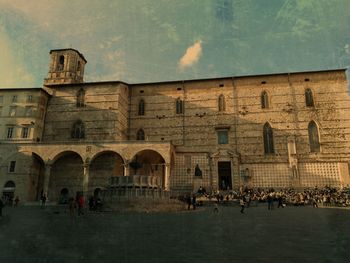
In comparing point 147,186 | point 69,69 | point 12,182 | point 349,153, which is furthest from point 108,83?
point 349,153

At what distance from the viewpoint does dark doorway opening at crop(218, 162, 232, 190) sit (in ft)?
100

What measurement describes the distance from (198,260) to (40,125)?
33.0m

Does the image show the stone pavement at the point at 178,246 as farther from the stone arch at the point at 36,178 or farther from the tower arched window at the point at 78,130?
the tower arched window at the point at 78,130

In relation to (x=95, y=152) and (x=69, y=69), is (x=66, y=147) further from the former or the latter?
(x=69, y=69)

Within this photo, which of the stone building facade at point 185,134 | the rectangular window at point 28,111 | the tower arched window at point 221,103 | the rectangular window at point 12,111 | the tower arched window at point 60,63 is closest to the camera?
the stone building facade at point 185,134

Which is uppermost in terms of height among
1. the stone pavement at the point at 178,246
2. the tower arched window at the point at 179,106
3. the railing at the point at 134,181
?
the tower arched window at the point at 179,106

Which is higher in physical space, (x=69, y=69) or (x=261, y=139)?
(x=69, y=69)

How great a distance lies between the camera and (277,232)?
883 centimetres

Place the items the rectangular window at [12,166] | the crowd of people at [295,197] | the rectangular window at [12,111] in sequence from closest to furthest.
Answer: the crowd of people at [295,197]
the rectangular window at [12,166]
the rectangular window at [12,111]

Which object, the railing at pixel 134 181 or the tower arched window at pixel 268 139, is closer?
the railing at pixel 134 181

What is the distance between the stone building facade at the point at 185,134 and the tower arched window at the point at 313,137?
4.0 inches

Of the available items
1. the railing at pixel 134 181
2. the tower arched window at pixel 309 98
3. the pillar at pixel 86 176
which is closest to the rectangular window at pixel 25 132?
the pillar at pixel 86 176

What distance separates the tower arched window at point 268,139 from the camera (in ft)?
103

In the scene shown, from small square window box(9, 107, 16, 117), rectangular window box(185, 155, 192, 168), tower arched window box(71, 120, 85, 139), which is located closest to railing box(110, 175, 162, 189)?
rectangular window box(185, 155, 192, 168)
